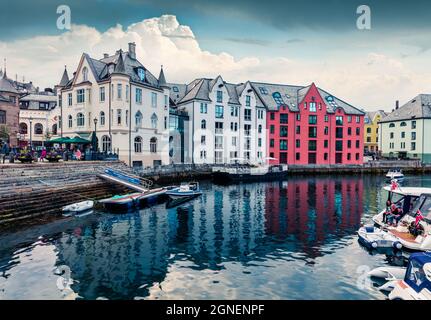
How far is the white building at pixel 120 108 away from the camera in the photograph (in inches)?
2079

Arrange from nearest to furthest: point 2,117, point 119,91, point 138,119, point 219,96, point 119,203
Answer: point 119,203, point 119,91, point 2,117, point 138,119, point 219,96

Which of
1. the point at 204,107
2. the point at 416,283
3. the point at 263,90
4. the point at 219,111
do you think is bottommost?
the point at 416,283

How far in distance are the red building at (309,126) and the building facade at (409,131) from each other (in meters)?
20.7

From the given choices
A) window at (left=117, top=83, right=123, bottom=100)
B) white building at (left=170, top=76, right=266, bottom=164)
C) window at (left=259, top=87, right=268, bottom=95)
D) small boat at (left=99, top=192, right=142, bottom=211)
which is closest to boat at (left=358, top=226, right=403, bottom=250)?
small boat at (left=99, top=192, right=142, bottom=211)

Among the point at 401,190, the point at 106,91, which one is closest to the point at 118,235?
the point at 401,190

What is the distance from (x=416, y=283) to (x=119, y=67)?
49985 millimetres

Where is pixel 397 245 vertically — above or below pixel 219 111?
below

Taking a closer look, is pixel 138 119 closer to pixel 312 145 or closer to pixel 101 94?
pixel 101 94

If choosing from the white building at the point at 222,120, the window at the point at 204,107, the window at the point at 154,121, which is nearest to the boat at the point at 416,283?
the window at the point at 154,121

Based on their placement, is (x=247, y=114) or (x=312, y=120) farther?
(x=312, y=120)

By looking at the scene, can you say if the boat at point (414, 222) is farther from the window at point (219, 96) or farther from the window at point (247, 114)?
the window at point (247, 114)

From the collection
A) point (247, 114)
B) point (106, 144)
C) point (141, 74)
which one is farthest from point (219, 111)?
point (106, 144)

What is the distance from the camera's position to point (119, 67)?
171ft

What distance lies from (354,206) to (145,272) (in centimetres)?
2919
